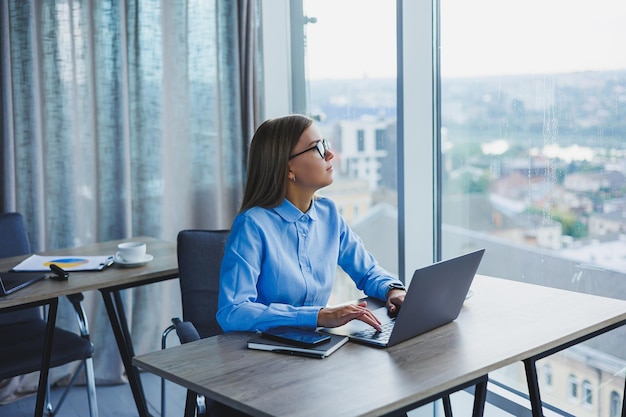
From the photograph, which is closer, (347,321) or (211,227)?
(347,321)

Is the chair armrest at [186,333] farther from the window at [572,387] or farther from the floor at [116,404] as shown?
the window at [572,387]

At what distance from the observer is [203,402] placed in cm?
188

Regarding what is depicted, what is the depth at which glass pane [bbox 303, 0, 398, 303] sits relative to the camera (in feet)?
10.8

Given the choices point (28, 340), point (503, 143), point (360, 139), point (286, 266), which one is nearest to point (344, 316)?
point (286, 266)

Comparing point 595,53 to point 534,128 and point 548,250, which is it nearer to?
point 534,128

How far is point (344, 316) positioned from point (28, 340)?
63.3 inches

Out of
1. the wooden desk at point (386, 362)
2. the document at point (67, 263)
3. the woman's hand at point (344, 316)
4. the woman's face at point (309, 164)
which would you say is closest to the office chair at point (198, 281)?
the document at point (67, 263)

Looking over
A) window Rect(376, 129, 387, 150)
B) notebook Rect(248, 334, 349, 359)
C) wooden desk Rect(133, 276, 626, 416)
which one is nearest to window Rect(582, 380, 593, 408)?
wooden desk Rect(133, 276, 626, 416)

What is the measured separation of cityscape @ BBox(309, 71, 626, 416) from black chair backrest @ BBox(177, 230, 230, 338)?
3.31 ft

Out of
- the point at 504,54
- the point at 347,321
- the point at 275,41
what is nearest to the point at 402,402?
the point at 347,321

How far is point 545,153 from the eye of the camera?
101 inches

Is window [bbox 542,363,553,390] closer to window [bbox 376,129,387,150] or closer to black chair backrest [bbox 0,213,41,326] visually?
window [bbox 376,129,387,150]

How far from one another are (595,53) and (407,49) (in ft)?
2.75

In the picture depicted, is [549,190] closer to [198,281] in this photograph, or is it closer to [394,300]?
[394,300]
